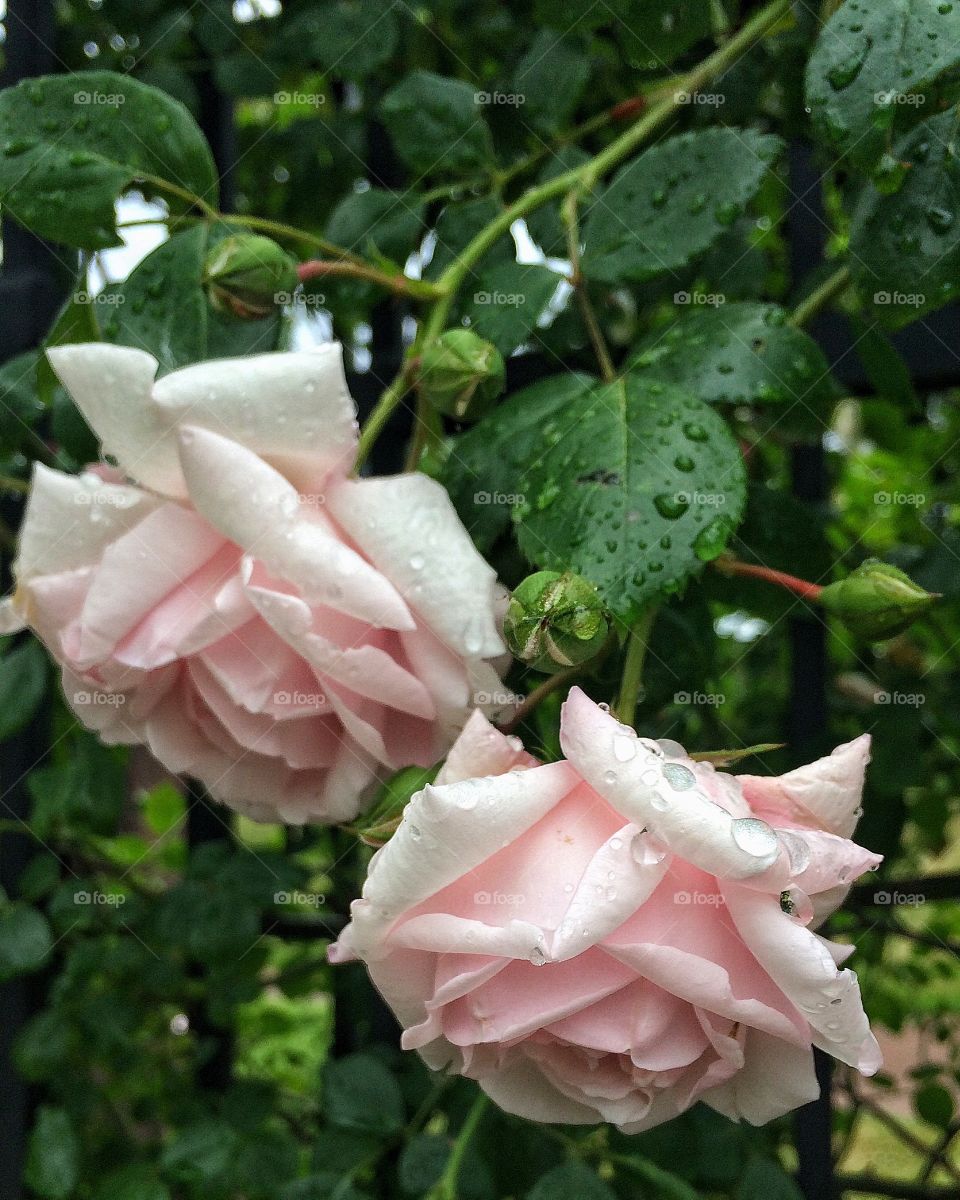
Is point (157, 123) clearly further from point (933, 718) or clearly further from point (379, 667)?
point (933, 718)

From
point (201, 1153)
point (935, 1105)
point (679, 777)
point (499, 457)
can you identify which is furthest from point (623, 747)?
point (935, 1105)

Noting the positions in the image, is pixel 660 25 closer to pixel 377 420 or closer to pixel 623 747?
pixel 377 420

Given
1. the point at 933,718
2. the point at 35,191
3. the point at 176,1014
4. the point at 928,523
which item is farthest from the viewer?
the point at 176,1014

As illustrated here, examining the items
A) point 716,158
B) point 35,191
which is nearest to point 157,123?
point 35,191

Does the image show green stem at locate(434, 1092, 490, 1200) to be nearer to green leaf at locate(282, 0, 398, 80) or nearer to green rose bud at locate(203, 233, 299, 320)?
green rose bud at locate(203, 233, 299, 320)

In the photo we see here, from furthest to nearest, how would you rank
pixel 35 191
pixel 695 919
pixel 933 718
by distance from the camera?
1. pixel 933 718
2. pixel 35 191
3. pixel 695 919

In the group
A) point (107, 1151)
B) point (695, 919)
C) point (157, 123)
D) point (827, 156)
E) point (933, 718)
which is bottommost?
point (107, 1151)
